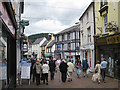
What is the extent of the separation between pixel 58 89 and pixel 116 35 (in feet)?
21.3

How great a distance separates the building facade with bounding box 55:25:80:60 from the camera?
1635 inches

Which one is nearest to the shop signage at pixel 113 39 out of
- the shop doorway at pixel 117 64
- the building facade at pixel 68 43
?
the shop doorway at pixel 117 64

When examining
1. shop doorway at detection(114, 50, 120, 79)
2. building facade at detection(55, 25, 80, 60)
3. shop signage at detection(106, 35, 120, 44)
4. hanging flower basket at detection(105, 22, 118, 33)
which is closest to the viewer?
shop signage at detection(106, 35, 120, 44)

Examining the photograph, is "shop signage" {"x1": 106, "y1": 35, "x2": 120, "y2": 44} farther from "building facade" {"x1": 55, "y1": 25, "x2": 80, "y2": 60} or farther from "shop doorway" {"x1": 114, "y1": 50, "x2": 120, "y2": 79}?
"building facade" {"x1": 55, "y1": 25, "x2": 80, "y2": 60}

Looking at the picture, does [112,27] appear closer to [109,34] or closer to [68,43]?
[109,34]

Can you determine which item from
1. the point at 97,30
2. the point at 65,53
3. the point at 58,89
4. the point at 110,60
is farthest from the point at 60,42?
the point at 58,89

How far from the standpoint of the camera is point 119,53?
44.2ft

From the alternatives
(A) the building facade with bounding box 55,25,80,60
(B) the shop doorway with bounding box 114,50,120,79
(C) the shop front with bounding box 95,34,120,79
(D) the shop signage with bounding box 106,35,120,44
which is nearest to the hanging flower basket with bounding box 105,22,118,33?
(C) the shop front with bounding box 95,34,120,79

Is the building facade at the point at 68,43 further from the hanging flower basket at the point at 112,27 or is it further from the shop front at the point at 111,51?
the hanging flower basket at the point at 112,27

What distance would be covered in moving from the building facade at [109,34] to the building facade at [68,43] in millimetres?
20366

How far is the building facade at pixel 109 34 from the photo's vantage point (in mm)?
13875

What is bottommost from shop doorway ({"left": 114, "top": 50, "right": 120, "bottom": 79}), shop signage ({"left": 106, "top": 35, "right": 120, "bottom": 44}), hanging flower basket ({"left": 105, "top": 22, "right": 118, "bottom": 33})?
shop doorway ({"left": 114, "top": 50, "right": 120, "bottom": 79})

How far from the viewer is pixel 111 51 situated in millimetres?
15008

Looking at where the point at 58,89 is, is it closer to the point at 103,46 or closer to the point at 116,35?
the point at 116,35
